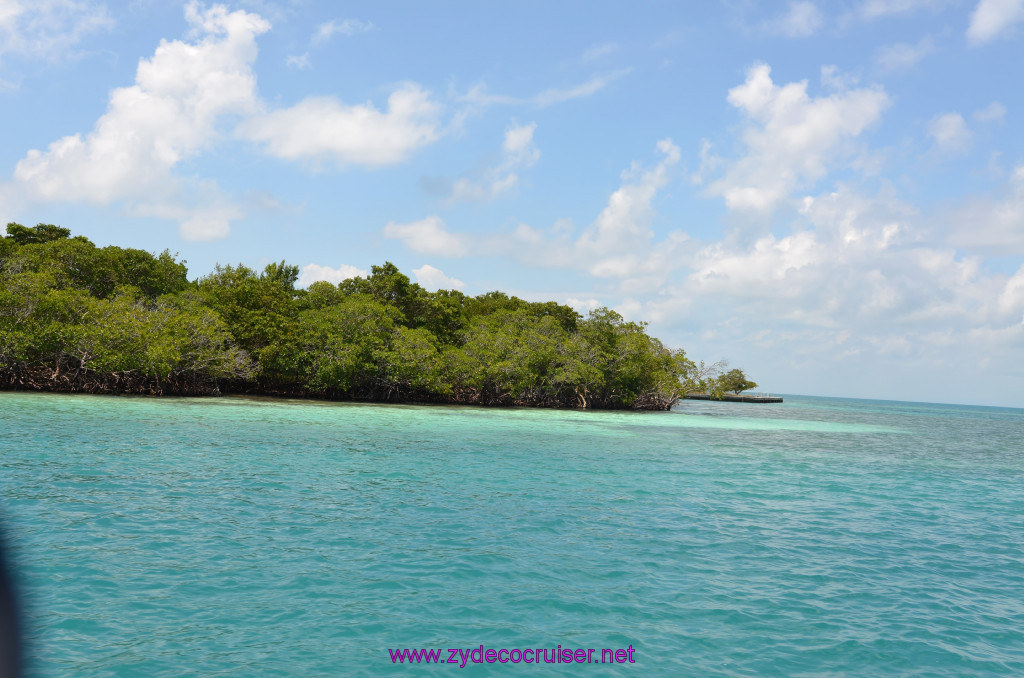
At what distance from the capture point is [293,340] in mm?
40688

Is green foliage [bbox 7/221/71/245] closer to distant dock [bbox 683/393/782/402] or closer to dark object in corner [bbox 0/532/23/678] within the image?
dark object in corner [bbox 0/532/23/678]

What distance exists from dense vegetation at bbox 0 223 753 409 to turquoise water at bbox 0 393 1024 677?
1947 cm

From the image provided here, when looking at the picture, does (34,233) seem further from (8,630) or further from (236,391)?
(8,630)

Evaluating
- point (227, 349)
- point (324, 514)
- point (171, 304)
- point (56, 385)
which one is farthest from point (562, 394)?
point (324, 514)

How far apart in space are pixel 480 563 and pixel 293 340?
35.8 meters

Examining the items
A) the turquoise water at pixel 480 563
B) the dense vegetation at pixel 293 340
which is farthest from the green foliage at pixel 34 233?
the turquoise water at pixel 480 563

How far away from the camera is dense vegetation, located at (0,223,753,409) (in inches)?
1300

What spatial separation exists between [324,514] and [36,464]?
6.99 metres

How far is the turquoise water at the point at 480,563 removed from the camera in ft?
18.6

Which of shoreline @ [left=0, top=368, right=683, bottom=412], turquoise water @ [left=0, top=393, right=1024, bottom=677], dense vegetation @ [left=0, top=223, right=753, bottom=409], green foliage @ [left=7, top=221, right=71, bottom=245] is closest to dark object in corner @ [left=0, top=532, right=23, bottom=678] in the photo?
turquoise water @ [left=0, top=393, right=1024, bottom=677]

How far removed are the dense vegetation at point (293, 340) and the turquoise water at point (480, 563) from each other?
767 inches

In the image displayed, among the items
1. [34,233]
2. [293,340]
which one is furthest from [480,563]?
[34,233]

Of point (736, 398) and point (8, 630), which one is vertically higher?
point (8, 630)

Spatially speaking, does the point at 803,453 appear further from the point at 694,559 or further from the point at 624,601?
the point at 624,601
